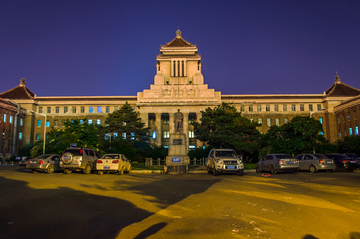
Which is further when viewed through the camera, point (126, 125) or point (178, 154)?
point (126, 125)

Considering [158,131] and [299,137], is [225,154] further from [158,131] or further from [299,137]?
[158,131]

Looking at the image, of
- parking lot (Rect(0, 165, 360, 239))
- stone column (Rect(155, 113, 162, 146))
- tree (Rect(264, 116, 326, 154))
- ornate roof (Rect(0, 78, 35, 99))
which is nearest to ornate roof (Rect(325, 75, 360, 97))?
stone column (Rect(155, 113, 162, 146))

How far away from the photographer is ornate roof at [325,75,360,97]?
242ft

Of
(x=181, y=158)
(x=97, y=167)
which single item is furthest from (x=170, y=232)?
(x=181, y=158)

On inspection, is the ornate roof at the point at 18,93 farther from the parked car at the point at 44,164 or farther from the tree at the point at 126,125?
the parked car at the point at 44,164

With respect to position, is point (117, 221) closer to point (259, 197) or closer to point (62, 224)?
point (62, 224)

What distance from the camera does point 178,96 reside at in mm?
69812

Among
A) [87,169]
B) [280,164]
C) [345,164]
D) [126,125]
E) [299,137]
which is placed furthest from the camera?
[126,125]

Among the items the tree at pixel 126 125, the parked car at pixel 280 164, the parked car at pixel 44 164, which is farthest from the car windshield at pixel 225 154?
the tree at pixel 126 125

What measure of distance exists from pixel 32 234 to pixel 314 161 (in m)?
22.0

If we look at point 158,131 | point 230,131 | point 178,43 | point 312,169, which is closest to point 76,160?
point 312,169

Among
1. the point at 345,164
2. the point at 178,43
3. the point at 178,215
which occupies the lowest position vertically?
the point at 178,215

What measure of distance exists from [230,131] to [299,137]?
10055 millimetres

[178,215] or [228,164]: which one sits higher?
[228,164]
